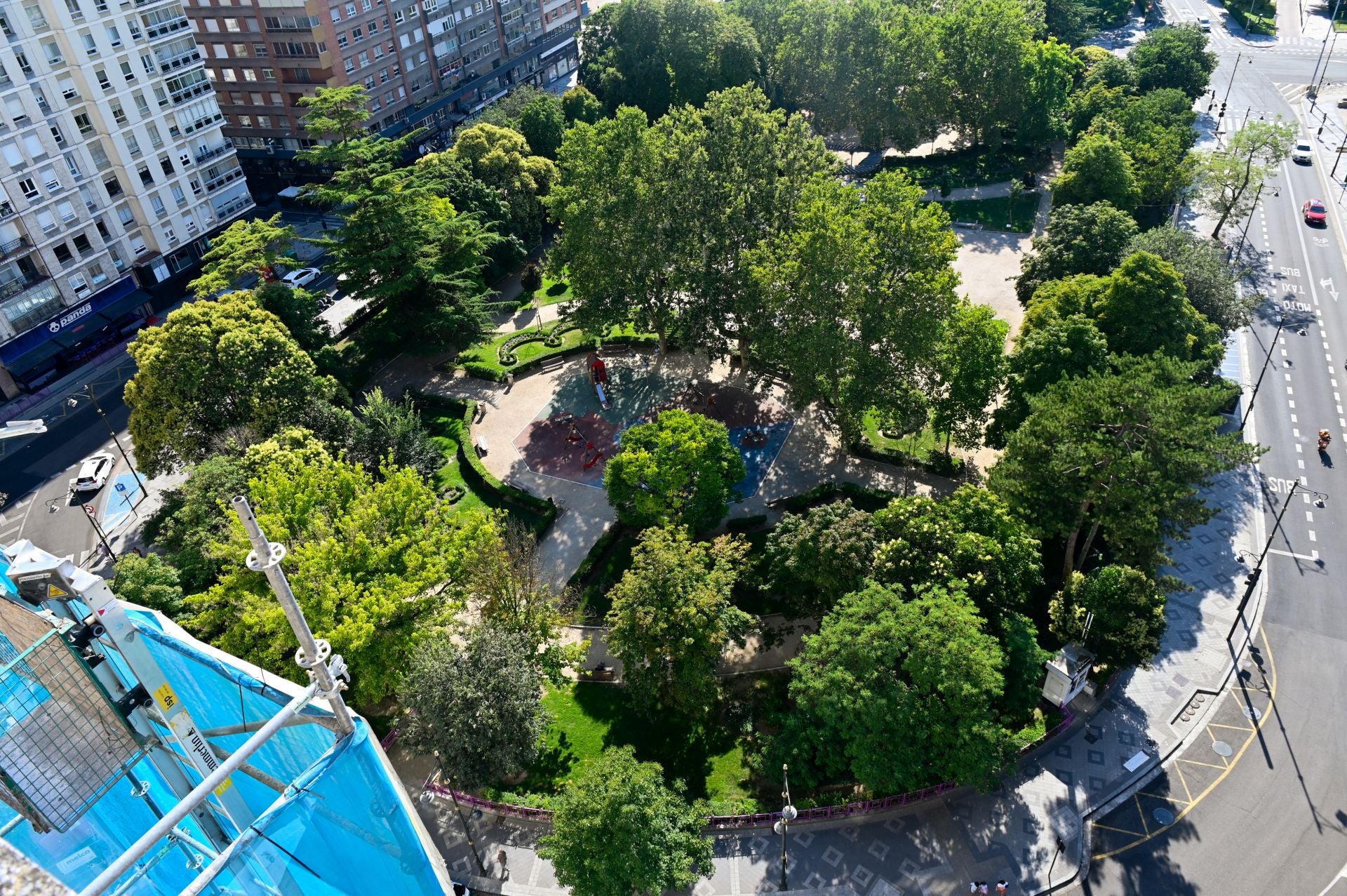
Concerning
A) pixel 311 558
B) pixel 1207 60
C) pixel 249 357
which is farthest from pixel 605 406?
pixel 1207 60

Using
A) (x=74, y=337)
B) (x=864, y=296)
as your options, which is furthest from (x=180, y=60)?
(x=864, y=296)

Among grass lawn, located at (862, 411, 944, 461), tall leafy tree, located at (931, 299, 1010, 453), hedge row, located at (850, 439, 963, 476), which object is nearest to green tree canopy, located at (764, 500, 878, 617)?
tall leafy tree, located at (931, 299, 1010, 453)

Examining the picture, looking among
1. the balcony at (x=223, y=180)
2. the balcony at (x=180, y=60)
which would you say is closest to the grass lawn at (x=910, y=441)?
the balcony at (x=223, y=180)

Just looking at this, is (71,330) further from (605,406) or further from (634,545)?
(634,545)

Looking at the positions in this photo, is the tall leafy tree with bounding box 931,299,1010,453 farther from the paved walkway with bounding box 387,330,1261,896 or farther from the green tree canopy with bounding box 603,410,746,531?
the paved walkway with bounding box 387,330,1261,896

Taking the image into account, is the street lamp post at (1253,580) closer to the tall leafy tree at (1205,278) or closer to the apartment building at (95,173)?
the tall leafy tree at (1205,278)
